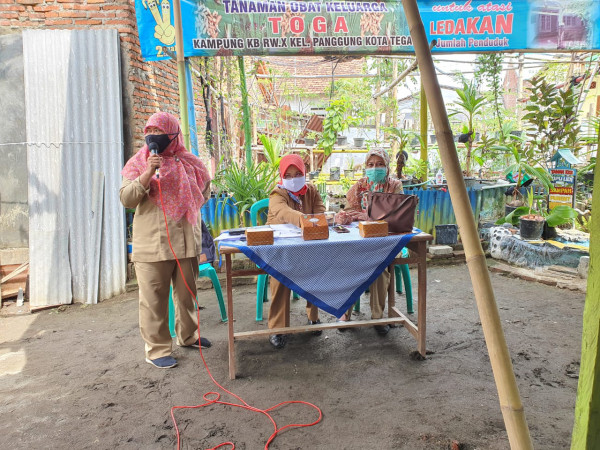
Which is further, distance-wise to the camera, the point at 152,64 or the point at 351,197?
the point at 152,64

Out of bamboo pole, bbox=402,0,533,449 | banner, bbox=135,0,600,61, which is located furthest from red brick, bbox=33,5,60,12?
bamboo pole, bbox=402,0,533,449

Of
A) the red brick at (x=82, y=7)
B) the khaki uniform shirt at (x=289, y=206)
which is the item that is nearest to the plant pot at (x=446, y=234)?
the khaki uniform shirt at (x=289, y=206)

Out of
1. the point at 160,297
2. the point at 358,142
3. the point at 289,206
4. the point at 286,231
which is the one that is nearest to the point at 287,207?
the point at 289,206

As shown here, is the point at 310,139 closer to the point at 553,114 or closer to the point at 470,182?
the point at 470,182

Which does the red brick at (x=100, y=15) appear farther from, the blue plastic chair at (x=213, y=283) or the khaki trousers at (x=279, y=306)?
the khaki trousers at (x=279, y=306)

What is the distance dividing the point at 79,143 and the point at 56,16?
1.46 m

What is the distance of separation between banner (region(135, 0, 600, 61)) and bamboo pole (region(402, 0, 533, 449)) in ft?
13.9

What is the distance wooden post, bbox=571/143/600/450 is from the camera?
908mm

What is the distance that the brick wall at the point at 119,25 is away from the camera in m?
4.72

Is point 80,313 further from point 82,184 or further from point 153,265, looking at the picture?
point 153,265

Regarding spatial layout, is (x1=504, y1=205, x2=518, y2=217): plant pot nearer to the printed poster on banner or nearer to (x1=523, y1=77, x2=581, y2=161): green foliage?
the printed poster on banner

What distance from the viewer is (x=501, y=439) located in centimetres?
226

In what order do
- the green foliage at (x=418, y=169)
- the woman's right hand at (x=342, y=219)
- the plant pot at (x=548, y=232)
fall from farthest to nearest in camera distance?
the green foliage at (x=418, y=169) < the plant pot at (x=548, y=232) < the woman's right hand at (x=342, y=219)

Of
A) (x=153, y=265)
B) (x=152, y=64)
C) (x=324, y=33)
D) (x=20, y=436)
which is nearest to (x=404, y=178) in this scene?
(x=324, y=33)
